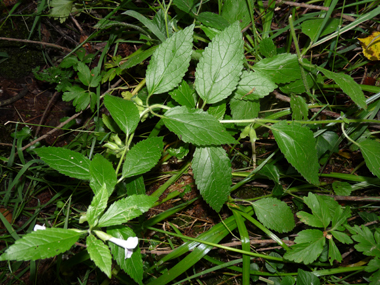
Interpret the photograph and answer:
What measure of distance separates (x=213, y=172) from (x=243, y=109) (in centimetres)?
43

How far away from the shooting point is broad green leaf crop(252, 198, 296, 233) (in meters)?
1.55

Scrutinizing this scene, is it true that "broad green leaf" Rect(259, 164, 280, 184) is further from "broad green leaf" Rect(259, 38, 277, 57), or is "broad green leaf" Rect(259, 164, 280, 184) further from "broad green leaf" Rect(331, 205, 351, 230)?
"broad green leaf" Rect(259, 38, 277, 57)

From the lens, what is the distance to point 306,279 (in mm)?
1468

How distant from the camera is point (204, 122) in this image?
47.3 inches

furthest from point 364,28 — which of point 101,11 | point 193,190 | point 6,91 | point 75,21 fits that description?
point 6,91

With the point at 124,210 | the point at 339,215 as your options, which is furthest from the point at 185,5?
the point at 339,215

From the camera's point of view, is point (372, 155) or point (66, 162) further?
point (372, 155)

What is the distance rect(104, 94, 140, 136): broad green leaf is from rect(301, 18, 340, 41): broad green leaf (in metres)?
1.15

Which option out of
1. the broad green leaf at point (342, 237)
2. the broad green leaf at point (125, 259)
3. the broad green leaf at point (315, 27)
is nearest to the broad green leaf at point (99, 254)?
the broad green leaf at point (125, 259)

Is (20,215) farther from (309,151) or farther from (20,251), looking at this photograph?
(309,151)

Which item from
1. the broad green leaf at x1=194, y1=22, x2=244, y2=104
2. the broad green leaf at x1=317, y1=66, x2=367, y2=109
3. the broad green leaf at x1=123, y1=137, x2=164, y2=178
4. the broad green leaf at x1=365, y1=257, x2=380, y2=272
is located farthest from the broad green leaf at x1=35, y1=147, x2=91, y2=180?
the broad green leaf at x1=365, y1=257, x2=380, y2=272

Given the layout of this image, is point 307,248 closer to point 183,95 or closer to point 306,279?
point 306,279

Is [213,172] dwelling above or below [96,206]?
below

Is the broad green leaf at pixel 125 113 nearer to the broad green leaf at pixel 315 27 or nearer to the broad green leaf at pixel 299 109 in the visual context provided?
the broad green leaf at pixel 299 109
